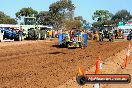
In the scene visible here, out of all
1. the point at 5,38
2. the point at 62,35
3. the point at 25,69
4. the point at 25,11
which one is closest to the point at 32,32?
the point at 5,38

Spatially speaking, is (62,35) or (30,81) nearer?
(30,81)

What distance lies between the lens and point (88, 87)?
1083 centimetres

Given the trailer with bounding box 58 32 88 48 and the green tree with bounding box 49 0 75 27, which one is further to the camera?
the green tree with bounding box 49 0 75 27

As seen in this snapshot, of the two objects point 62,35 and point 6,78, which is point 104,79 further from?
point 62,35

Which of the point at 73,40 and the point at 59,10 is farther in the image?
the point at 59,10

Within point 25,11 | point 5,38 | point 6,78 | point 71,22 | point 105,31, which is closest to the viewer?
point 6,78

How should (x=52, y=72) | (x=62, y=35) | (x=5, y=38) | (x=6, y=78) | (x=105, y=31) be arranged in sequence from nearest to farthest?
(x=6, y=78), (x=52, y=72), (x=62, y=35), (x=5, y=38), (x=105, y=31)

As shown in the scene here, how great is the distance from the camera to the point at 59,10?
85000 millimetres

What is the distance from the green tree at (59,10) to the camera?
8362 centimetres

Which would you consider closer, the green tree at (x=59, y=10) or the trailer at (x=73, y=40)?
the trailer at (x=73, y=40)

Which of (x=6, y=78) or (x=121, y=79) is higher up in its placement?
(x=121, y=79)

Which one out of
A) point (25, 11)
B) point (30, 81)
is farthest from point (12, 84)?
point (25, 11)

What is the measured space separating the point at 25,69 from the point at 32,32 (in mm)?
26292

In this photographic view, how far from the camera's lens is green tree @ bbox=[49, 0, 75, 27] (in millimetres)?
83625
